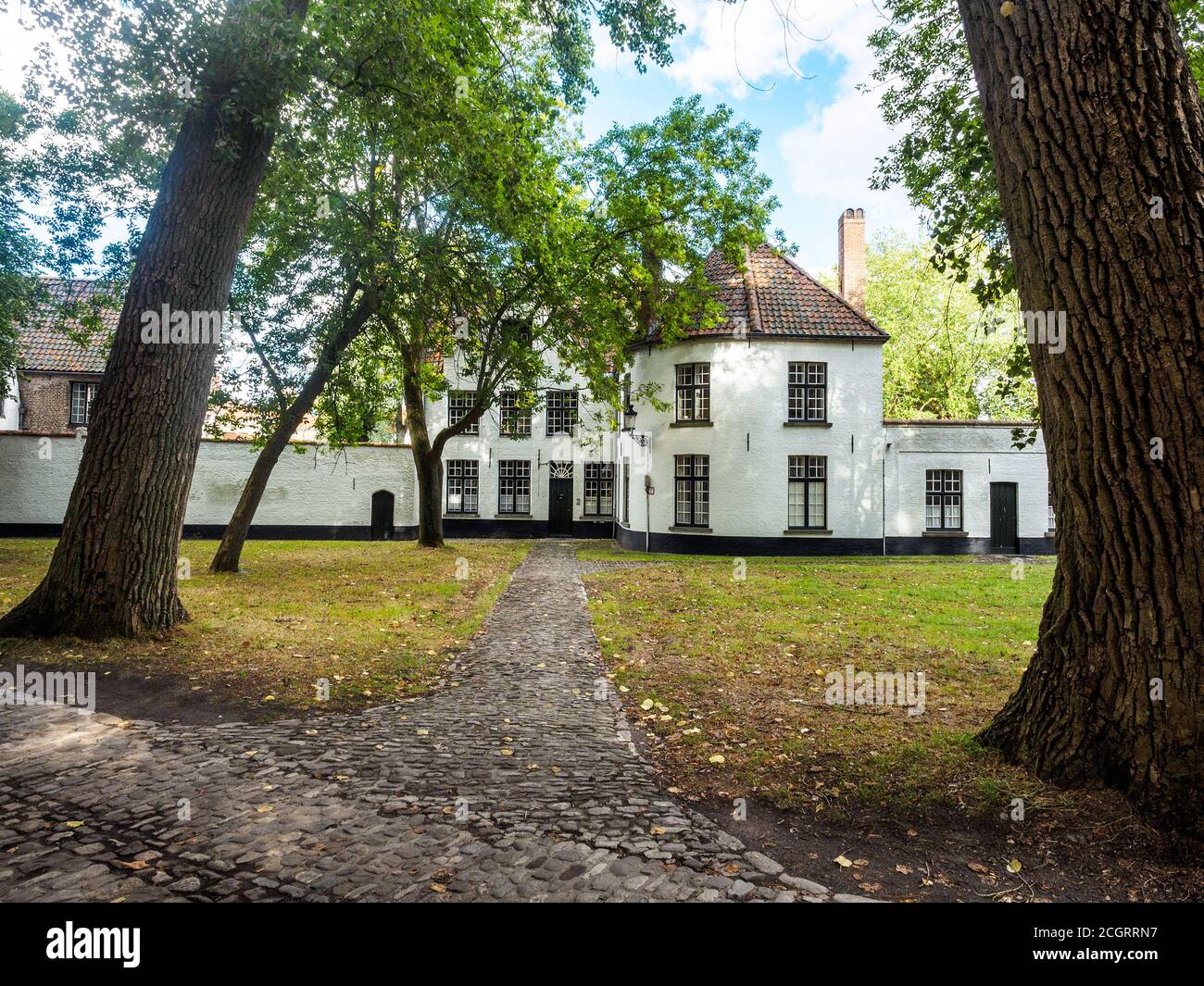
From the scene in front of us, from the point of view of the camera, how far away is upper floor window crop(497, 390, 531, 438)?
2036 centimetres

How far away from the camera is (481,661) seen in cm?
728

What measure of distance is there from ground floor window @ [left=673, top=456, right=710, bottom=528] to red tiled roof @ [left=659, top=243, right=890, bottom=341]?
4.03 meters

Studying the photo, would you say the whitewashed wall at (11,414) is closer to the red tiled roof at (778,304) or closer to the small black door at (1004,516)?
the red tiled roof at (778,304)

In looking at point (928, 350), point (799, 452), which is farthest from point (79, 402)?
point (928, 350)

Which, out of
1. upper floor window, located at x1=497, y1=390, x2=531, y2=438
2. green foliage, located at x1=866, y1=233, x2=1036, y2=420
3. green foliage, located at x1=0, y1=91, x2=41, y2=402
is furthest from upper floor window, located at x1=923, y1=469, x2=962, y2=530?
green foliage, located at x1=0, y1=91, x2=41, y2=402

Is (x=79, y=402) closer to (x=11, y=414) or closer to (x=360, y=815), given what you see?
(x=11, y=414)

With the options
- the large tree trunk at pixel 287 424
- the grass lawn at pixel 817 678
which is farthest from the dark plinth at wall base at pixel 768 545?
the large tree trunk at pixel 287 424

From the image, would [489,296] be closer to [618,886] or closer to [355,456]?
[618,886]

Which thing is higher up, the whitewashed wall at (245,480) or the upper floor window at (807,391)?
the upper floor window at (807,391)

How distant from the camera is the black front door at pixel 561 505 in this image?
28312 millimetres

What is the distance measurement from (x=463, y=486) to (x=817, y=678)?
75.8 feet

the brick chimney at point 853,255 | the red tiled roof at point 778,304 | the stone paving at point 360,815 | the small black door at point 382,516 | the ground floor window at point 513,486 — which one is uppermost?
the brick chimney at point 853,255

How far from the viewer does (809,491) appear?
21.2 metres

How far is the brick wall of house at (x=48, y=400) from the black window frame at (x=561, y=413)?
715 inches
